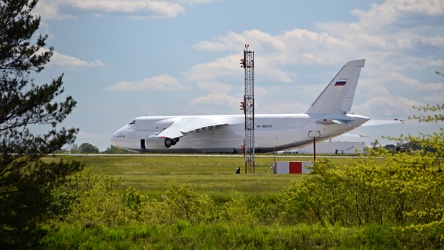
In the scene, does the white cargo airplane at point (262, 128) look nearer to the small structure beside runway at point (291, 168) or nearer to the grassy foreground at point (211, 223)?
the small structure beside runway at point (291, 168)

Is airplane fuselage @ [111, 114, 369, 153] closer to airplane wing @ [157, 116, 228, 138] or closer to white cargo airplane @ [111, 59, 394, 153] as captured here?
white cargo airplane @ [111, 59, 394, 153]

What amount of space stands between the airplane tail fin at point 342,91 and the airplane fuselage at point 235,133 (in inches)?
40.7

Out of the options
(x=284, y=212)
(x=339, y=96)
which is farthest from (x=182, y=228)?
(x=339, y=96)

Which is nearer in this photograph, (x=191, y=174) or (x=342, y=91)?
(x=191, y=174)

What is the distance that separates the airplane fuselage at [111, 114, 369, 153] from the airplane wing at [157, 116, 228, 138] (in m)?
0.48

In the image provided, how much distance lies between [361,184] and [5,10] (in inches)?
435

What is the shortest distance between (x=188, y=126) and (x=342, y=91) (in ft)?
53.4

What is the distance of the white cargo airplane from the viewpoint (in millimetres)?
81375

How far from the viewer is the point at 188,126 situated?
288ft

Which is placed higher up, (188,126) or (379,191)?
(188,126)

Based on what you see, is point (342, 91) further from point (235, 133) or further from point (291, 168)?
point (291, 168)

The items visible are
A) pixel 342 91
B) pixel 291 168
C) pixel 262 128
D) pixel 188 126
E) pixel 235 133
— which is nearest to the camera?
pixel 291 168

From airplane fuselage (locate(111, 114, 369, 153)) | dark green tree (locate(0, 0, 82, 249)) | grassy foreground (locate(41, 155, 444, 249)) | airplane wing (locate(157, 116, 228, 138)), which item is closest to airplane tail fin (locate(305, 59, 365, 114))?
airplane fuselage (locate(111, 114, 369, 153))

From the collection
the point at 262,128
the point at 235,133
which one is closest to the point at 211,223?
the point at 262,128
